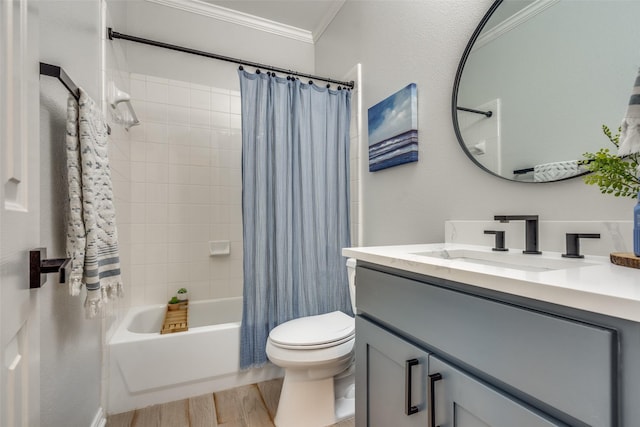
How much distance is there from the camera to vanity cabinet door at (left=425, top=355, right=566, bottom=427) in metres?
0.56

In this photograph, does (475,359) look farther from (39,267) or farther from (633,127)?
(39,267)

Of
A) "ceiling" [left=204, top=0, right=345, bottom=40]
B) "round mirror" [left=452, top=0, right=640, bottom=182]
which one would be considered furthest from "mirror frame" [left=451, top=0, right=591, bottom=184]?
"ceiling" [left=204, top=0, right=345, bottom=40]

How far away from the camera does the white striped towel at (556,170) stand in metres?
0.91

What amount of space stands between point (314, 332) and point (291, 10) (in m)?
2.34

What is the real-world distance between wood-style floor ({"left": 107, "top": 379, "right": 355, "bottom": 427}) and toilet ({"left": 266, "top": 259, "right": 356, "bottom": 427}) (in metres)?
0.10

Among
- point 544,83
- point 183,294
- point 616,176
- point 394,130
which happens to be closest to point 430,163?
point 394,130

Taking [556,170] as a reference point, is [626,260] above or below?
below

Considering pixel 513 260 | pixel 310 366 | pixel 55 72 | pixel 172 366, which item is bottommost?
pixel 172 366

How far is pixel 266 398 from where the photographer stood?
1702mm

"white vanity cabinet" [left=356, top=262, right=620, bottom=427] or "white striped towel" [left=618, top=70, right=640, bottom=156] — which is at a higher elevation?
"white striped towel" [left=618, top=70, right=640, bottom=156]

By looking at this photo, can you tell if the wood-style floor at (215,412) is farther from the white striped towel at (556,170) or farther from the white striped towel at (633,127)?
the white striped towel at (633,127)

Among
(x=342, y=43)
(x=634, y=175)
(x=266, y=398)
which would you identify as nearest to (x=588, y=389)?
(x=634, y=175)

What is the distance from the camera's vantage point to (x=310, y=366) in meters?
1.39

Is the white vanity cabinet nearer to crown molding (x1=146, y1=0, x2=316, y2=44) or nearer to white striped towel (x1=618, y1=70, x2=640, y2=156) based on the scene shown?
white striped towel (x1=618, y1=70, x2=640, y2=156)
